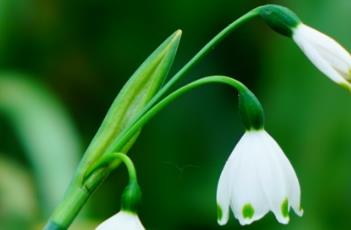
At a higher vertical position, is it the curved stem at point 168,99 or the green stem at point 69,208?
the curved stem at point 168,99

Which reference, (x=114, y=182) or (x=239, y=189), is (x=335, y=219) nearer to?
(x=114, y=182)

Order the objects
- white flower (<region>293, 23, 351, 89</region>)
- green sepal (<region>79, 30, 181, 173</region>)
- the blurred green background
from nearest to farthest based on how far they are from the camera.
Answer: white flower (<region>293, 23, 351, 89</region>)
green sepal (<region>79, 30, 181, 173</region>)
the blurred green background

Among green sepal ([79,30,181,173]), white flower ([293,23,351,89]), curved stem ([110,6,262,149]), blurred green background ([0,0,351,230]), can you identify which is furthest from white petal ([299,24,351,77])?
blurred green background ([0,0,351,230])

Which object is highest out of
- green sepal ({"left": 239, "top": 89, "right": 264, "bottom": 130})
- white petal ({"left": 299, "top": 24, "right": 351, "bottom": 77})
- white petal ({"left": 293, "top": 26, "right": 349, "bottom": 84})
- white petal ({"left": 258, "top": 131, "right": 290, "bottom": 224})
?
white petal ({"left": 299, "top": 24, "right": 351, "bottom": 77})

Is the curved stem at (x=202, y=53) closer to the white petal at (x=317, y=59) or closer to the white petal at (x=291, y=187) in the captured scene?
the white petal at (x=317, y=59)

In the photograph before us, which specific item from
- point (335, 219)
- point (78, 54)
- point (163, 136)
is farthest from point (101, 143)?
point (78, 54)

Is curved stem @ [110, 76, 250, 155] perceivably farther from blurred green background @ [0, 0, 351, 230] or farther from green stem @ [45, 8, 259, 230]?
blurred green background @ [0, 0, 351, 230]

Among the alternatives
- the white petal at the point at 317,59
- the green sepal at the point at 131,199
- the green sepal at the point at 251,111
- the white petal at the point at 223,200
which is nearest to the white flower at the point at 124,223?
the green sepal at the point at 131,199
